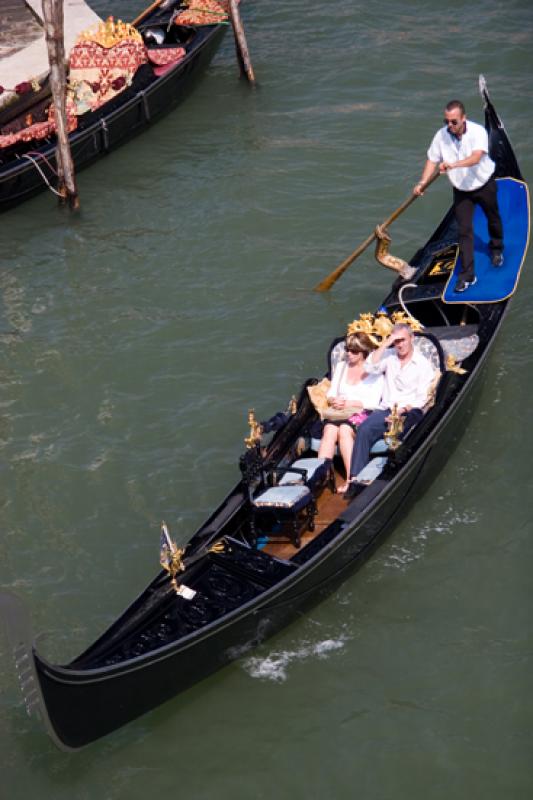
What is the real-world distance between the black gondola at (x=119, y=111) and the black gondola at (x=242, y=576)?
4.39 m

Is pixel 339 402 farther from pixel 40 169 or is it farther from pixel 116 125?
pixel 116 125

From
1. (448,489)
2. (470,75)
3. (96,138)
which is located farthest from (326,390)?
(470,75)

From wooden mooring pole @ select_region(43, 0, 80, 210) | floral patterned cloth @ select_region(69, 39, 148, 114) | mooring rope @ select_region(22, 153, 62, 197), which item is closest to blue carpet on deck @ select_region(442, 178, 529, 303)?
wooden mooring pole @ select_region(43, 0, 80, 210)

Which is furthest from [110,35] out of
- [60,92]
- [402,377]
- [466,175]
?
[402,377]

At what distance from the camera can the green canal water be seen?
18.1 feet

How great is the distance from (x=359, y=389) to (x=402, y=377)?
10.0 inches

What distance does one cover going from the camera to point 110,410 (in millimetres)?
7945

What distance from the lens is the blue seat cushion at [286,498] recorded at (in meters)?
5.88

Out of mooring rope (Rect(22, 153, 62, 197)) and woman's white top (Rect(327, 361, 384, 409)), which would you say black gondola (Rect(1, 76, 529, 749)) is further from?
mooring rope (Rect(22, 153, 62, 197))

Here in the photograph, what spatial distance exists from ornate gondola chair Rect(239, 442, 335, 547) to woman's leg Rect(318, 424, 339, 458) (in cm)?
11

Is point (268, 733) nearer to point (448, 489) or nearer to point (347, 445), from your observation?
point (347, 445)

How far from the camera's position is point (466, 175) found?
25.1ft

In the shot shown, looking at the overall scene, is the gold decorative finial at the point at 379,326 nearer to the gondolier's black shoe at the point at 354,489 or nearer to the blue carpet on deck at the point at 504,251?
the blue carpet on deck at the point at 504,251

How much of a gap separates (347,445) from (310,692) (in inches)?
53.4
